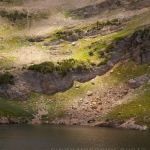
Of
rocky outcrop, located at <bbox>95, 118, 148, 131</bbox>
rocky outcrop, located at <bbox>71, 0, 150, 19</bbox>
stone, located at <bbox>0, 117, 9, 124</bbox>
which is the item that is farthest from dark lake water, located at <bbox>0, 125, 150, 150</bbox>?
rocky outcrop, located at <bbox>71, 0, 150, 19</bbox>

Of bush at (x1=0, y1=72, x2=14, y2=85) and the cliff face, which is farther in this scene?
the cliff face

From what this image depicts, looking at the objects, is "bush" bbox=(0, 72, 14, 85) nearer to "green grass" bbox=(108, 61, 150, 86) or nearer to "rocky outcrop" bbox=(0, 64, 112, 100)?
"rocky outcrop" bbox=(0, 64, 112, 100)

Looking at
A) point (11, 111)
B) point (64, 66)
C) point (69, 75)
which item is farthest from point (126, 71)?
point (11, 111)

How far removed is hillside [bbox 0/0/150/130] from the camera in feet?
267

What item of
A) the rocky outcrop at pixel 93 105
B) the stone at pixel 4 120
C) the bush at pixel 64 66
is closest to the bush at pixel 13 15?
the bush at pixel 64 66

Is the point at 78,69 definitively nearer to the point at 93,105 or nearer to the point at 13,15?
the point at 93,105

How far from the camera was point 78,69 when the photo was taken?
103938 mm

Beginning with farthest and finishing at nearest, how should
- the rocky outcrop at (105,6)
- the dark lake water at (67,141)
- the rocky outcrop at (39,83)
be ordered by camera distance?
the rocky outcrop at (105,6)
the rocky outcrop at (39,83)
the dark lake water at (67,141)

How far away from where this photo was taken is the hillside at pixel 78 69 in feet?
267

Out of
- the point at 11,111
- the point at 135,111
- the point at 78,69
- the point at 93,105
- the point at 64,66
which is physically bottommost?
the point at 11,111

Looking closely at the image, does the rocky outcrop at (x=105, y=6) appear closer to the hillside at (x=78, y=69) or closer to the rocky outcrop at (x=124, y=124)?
the hillside at (x=78, y=69)

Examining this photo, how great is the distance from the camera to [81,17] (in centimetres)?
16825

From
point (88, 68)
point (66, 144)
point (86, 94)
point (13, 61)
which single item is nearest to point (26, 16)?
point (13, 61)

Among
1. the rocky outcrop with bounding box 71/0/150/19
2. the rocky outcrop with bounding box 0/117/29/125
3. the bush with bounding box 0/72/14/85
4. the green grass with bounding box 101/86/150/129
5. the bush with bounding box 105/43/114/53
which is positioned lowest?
the rocky outcrop with bounding box 0/117/29/125
